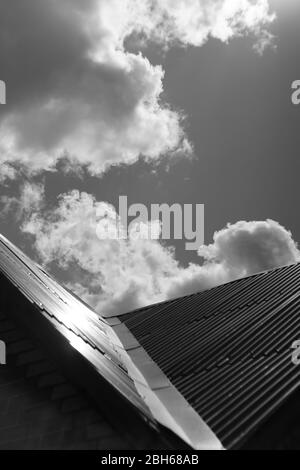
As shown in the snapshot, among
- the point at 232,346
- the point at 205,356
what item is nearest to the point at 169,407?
the point at 205,356

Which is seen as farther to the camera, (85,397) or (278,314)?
(278,314)

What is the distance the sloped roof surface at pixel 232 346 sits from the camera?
3699mm

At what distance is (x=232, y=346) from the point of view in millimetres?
5551

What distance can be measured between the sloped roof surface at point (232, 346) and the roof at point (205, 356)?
0.01m

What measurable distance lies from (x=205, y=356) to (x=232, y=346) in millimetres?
397

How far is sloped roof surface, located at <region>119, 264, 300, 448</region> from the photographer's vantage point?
12.1 feet

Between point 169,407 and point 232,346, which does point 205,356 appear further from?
point 169,407
